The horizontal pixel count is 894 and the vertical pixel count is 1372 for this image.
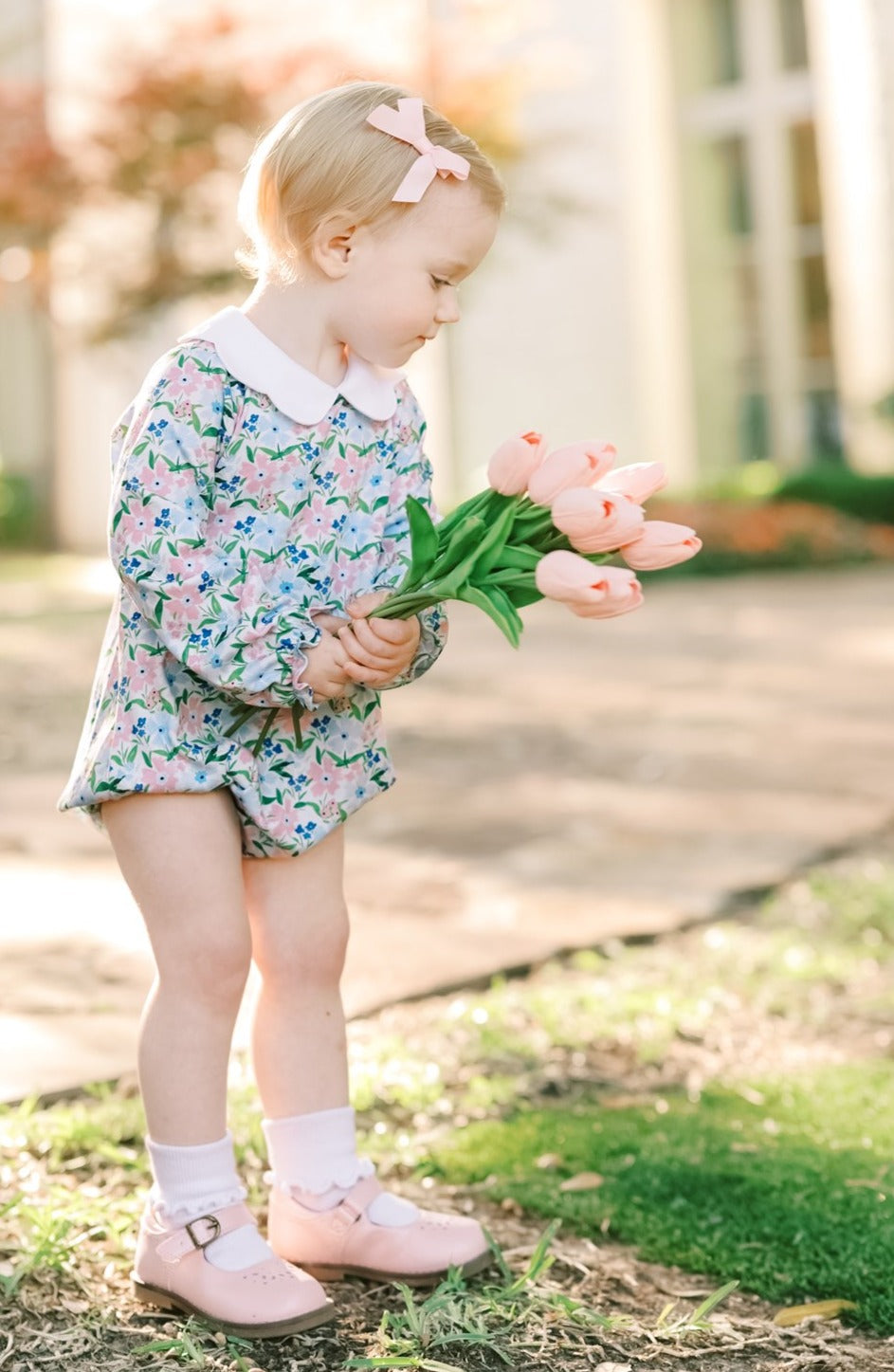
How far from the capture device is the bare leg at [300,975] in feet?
6.18

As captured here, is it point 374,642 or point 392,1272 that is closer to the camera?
point 374,642

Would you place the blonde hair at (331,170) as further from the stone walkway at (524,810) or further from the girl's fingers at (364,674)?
the stone walkway at (524,810)

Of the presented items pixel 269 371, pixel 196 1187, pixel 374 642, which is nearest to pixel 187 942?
pixel 196 1187

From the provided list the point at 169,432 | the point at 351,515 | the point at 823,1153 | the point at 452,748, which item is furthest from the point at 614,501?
the point at 452,748

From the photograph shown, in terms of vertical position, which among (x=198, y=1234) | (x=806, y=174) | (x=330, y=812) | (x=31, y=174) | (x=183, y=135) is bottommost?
(x=198, y=1234)

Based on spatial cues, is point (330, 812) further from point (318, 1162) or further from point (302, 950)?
point (318, 1162)

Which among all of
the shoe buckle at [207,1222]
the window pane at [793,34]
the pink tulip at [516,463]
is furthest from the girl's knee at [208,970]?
the window pane at [793,34]

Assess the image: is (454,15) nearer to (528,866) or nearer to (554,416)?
(554,416)

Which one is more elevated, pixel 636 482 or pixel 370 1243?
pixel 636 482

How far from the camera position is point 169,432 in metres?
1.71

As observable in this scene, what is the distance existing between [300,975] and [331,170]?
0.85 metres

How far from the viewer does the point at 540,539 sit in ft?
5.69

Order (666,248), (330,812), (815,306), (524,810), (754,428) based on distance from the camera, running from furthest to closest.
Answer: (754,428), (666,248), (815,306), (524,810), (330,812)

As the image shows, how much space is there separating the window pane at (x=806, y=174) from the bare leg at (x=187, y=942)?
12.4m
